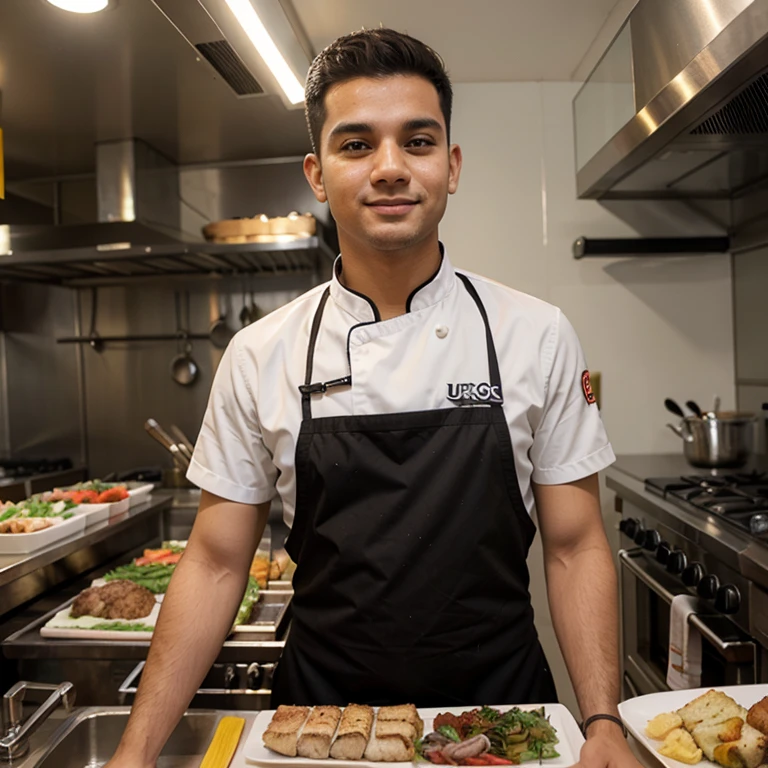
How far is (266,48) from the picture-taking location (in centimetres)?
219

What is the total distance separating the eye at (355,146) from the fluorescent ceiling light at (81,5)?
1.53m

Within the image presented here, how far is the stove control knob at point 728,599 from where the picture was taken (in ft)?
5.90

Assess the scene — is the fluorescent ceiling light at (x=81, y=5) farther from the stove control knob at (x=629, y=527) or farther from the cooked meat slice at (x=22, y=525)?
the stove control knob at (x=629, y=527)

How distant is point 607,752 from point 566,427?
0.51 meters

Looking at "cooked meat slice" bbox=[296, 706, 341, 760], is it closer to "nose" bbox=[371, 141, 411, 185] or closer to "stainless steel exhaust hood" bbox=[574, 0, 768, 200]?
"nose" bbox=[371, 141, 411, 185]

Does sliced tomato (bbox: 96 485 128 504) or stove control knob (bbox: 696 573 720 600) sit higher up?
sliced tomato (bbox: 96 485 128 504)

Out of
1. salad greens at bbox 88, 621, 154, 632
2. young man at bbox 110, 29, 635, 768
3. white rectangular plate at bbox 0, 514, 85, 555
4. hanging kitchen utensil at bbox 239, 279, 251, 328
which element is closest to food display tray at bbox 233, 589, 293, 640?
salad greens at bbox 88, 621, 154, 632

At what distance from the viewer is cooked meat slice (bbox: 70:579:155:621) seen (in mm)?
1886

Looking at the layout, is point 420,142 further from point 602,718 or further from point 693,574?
point 693,574

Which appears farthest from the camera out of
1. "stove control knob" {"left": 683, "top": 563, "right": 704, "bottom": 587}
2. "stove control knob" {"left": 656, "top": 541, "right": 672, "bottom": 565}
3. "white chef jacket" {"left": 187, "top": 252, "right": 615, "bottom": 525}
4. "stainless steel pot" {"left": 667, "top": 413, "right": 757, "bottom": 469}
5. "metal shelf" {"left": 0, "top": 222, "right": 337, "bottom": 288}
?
"metal shelf" {"left": 0, "top": 222, "right": 337, "bottom": 288}

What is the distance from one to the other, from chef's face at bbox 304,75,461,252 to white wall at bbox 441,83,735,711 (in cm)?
201

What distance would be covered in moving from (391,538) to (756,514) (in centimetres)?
123

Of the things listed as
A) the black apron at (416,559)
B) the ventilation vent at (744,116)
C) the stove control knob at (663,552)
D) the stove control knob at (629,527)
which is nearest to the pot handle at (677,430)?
the stove control knob at (629,527)

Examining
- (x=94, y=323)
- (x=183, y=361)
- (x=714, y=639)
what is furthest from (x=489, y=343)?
(x=94, y=323)
